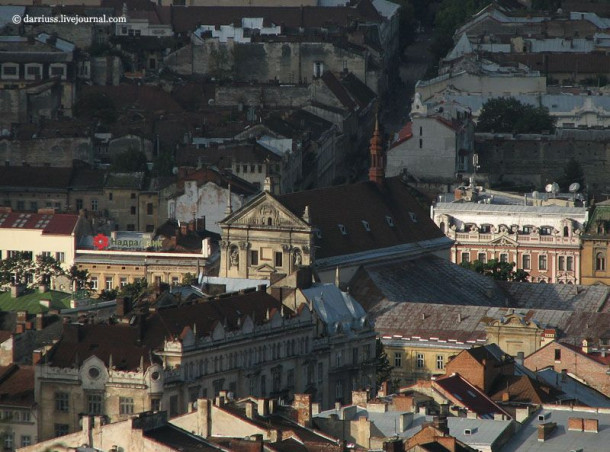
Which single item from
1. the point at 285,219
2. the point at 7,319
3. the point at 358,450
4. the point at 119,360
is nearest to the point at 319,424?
the point at 358,450

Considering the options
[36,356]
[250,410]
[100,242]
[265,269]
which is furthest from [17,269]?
[250,410]

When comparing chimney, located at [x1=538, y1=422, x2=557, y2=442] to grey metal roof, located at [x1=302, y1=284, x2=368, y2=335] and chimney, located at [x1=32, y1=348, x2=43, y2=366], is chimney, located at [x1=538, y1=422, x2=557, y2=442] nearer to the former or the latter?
Result: chimney, located at [x1=32, y1=348, x2=43, y2=366]

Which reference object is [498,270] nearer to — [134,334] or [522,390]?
[134,334]

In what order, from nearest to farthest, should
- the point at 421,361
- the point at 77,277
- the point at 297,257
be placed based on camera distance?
the point at 421,361
the point at 297,257
the point at 77,277

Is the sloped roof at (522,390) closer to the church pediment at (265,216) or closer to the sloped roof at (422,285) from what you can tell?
the sloped roof at (422,285)

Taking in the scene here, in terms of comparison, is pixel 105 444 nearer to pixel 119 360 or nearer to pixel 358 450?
pixel 358 450

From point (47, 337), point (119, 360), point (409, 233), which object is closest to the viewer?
point (119, 360)
